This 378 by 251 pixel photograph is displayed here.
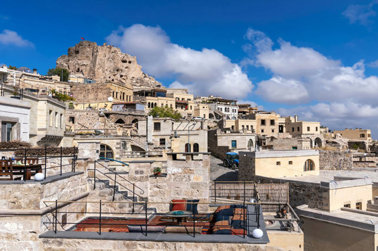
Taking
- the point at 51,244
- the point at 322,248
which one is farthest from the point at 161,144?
the point at 51,244

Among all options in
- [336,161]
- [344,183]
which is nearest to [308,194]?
[344,183]

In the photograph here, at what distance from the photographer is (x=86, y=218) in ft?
31.2

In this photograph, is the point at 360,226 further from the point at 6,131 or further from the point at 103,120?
the point at 103,120

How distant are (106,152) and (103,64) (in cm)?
8174

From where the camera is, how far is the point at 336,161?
34625mm

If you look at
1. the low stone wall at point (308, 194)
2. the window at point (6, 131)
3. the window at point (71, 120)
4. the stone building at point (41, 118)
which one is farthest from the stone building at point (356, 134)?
the window at point (6, 131)

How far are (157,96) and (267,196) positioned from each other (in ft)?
174

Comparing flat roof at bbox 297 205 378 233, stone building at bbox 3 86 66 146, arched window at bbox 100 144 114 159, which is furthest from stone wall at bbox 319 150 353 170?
stone building at bbox 3 86 66 146

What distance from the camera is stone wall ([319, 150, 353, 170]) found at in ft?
113

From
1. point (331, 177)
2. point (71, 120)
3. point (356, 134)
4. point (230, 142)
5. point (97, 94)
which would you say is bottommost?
point (331, 177)

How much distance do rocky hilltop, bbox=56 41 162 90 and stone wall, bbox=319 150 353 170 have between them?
68.3 m

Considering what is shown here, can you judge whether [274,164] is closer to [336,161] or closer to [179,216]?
[336,161]

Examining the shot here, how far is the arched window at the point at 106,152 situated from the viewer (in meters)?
23.4

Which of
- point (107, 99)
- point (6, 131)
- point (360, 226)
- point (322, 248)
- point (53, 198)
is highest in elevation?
point (107, 99)
